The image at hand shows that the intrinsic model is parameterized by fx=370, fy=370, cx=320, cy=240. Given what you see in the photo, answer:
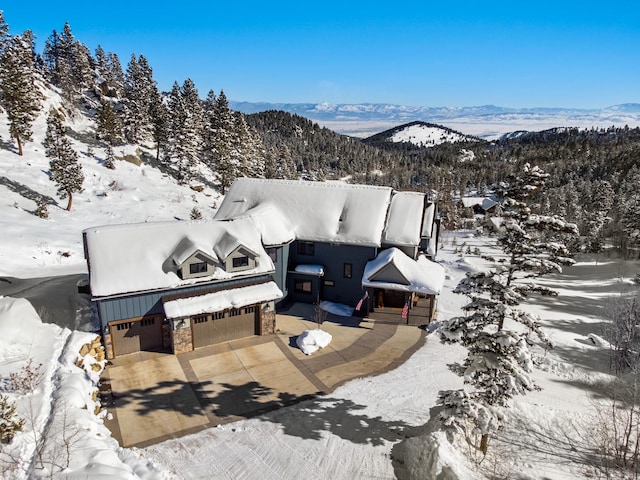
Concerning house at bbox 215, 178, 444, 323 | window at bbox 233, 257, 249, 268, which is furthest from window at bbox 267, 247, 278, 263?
window at bbox 233, 257, 249, 268

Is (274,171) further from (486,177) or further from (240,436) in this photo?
(486,177)

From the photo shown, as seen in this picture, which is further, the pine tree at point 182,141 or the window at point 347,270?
the pine tree at point 182,141

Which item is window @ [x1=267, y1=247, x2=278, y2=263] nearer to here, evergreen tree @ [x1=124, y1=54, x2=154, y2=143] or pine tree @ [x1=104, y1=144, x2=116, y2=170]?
pine tree @ [x1=104, y1=144, x2=116, y2=170]

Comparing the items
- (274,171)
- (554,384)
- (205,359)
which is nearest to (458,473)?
(554,384)

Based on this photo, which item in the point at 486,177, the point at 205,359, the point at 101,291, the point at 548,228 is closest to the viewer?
the point at 548,228

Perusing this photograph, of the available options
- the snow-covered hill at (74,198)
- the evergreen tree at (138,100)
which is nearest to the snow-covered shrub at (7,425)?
the snow-covered hill at (74,198)

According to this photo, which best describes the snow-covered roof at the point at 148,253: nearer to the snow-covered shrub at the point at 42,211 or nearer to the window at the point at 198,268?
the window at the point at 198,268
